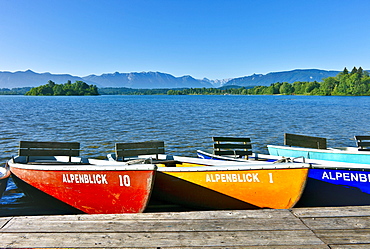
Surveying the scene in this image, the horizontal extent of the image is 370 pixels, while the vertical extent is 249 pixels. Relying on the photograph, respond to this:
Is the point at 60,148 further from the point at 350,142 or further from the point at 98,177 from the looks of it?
the point at 350,142

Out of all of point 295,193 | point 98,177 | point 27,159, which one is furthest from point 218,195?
point 27,159

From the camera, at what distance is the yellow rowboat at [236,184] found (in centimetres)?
666

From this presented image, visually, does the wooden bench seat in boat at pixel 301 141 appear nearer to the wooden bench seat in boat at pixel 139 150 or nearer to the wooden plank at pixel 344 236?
the wooden bench seat in boat at pixel 139 150

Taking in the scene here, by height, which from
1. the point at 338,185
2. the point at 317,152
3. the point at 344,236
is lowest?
the point at 338,185

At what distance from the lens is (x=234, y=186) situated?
700 centimetres

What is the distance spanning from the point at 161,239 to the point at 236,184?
2981 millimetres

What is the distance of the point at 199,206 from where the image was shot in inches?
297

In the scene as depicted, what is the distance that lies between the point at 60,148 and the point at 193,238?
6674mm

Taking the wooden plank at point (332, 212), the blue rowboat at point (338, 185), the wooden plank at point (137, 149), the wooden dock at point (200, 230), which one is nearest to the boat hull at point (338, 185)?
the blue rowboat at point (338, 185)

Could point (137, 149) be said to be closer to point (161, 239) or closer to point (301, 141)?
point (161, 239)

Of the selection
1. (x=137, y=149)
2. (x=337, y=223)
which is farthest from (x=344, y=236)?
(x=137, y=149)

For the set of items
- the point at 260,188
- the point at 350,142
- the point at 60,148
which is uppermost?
the point at 60,148

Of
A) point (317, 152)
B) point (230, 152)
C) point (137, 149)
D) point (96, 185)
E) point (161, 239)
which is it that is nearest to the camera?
point (161, 239)

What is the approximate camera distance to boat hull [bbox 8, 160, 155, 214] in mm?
6754
